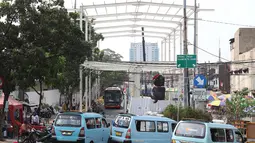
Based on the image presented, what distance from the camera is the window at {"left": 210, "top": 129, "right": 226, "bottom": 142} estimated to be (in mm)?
13195

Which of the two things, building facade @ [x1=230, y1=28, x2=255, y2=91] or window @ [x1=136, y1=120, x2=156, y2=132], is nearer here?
window @ [x1=136, y1=120, x2=156, y2=132]

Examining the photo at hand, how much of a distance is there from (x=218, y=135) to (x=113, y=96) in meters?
44.3

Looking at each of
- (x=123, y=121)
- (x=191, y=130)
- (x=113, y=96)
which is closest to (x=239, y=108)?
(x=123, y=121)

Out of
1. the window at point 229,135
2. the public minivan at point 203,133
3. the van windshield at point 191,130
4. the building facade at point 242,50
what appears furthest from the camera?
the building facade at point 242,50

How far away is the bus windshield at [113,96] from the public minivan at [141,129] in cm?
3961

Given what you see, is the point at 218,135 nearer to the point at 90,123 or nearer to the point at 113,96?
the point at 90,123

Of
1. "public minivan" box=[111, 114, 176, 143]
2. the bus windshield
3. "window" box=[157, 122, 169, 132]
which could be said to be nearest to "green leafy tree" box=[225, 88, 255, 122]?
"public minivan" box=[111, 114, 176, 143]

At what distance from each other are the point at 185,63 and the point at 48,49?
27.4 feet

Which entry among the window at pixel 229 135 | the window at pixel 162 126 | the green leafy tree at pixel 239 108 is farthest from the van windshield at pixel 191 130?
the green leafy tree at pixel 239 108

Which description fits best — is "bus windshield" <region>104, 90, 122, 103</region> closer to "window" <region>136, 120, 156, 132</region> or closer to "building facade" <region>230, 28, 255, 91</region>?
"building facade" <region>230, 28, 255, 91</region>

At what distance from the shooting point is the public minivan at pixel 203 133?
13.0m

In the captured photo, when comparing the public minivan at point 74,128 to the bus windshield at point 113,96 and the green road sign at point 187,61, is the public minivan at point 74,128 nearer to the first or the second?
the green road sign at point 187,61

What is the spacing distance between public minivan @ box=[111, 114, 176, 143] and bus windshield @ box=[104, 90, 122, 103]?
39613mm

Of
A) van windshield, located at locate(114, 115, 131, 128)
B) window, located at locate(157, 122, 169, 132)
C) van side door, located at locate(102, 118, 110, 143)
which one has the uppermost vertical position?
van windshield, located at locate(114, 115, 131, 128)
